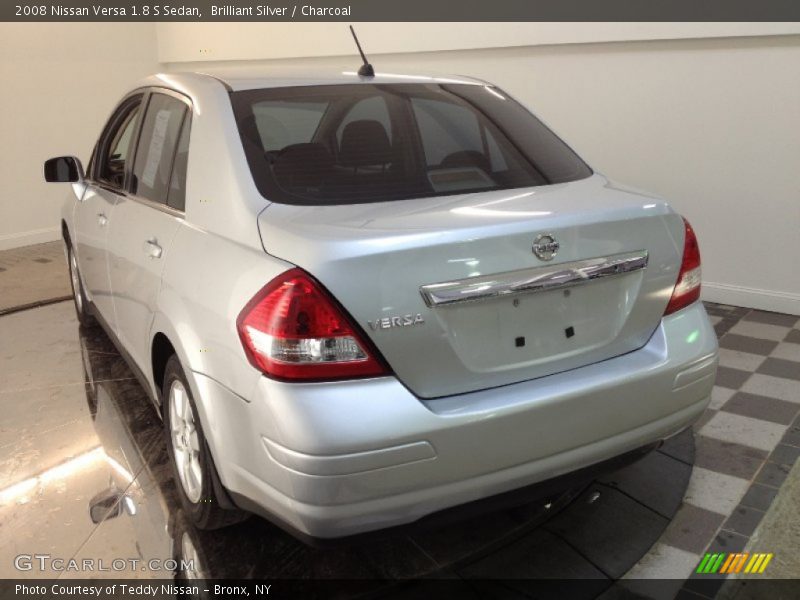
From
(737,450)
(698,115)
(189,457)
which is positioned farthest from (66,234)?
A: (698,115)

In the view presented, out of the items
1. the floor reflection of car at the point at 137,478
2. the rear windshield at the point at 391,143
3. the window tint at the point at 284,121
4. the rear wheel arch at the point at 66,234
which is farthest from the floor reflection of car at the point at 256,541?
the rear wheel arch at the point at 66,234

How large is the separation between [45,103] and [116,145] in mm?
3865

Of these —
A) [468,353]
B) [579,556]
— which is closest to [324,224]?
[468,353]

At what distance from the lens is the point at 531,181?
217 centimetres

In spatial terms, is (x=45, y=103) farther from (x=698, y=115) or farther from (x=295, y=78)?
(x=698, y=115)

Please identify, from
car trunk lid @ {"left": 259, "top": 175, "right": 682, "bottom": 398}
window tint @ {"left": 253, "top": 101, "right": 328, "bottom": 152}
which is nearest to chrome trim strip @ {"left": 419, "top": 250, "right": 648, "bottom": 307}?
car trunk lid @ {"left": 259, "top": 175, "right": 682, "bottom": 398}

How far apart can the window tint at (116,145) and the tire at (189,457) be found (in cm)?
106

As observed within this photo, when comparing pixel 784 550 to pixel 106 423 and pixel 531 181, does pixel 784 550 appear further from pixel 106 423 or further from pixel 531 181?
pixel 106 423

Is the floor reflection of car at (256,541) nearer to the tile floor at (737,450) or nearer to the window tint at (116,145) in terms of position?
the tile floor at (737,450)

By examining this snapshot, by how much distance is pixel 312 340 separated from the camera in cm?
159

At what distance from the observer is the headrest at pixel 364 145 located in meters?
2.11

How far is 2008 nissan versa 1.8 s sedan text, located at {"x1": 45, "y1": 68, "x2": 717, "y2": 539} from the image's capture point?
5.23 ft

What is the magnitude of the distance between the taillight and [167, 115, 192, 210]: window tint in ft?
2.47

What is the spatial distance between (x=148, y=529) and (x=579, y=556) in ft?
4.09
